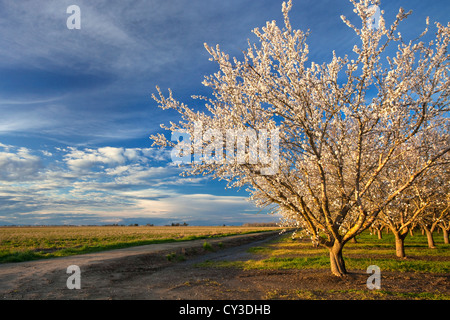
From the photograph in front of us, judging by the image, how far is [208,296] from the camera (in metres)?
12.0

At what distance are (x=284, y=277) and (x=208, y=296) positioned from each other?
5.62 meters

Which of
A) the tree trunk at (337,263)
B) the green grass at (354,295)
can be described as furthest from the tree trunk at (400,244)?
the green grass at (354,295)

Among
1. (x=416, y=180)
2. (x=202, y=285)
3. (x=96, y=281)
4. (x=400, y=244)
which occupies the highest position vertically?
(x=416, y=180)

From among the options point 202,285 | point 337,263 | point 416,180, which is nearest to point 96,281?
point 202,285

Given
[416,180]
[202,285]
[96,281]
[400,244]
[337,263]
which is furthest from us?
[400,244]

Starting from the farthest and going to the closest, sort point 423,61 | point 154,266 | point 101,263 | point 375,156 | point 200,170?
point 154,266
point 101,263
point 375,156
point 200,170
point 423,61

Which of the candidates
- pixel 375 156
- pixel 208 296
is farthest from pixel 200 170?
pixel 375 156

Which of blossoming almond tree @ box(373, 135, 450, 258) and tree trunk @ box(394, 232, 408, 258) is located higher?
blossoming almond tree @ box(373, 135, 450, 258)

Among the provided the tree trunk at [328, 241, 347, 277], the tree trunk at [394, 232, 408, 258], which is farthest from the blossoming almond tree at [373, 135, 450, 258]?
the tree trunk at [328, 241, 347, 277]

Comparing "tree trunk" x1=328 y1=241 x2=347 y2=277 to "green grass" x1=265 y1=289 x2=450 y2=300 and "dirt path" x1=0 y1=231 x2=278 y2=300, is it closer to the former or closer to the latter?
"green grass" x1=265 y1=289 x2=450 y2=300

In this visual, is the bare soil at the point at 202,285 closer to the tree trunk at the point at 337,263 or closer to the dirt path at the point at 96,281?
the dirt path at the point at 96,281

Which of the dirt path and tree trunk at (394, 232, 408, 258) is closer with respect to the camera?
the dirt path

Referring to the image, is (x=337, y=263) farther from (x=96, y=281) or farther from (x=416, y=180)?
(x=96, y=281)
